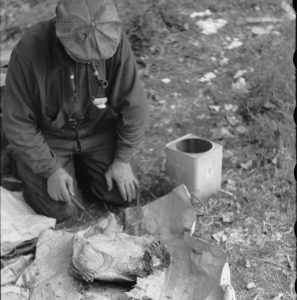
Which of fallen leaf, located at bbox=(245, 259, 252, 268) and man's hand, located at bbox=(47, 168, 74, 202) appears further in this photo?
man's hand, located at bbox=(47, 168, 74, 202)

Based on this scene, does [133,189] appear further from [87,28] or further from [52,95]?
[87,28]

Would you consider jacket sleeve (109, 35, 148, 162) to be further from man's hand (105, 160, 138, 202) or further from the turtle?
the turtle

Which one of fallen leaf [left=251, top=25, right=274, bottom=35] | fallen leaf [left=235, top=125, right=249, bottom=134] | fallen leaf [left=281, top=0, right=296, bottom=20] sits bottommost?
fallen leaf [left=235, top=125, right=249, bottom=134]

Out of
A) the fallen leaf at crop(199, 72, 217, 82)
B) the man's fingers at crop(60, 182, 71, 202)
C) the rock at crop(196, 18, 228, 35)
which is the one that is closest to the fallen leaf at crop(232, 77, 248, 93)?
the fallen leaf at crop(199, 72, 217, 82)

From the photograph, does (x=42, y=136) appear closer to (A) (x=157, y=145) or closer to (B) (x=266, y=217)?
(A) (x=157, y=145)

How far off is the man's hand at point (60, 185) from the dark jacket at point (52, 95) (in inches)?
1.7

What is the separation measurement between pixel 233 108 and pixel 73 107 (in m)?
1.43

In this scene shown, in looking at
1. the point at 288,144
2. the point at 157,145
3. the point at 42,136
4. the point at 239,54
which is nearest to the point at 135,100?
the point at 42,136

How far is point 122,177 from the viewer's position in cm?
276

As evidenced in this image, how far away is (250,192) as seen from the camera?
2.90m

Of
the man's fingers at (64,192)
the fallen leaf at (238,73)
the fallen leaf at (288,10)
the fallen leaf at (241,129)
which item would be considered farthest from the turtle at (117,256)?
the fallen leaf at (288,10)

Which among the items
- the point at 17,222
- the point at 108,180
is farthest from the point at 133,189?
the point at 17,222

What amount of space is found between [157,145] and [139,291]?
1.32 m

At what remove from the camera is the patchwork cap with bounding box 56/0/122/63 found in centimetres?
215
